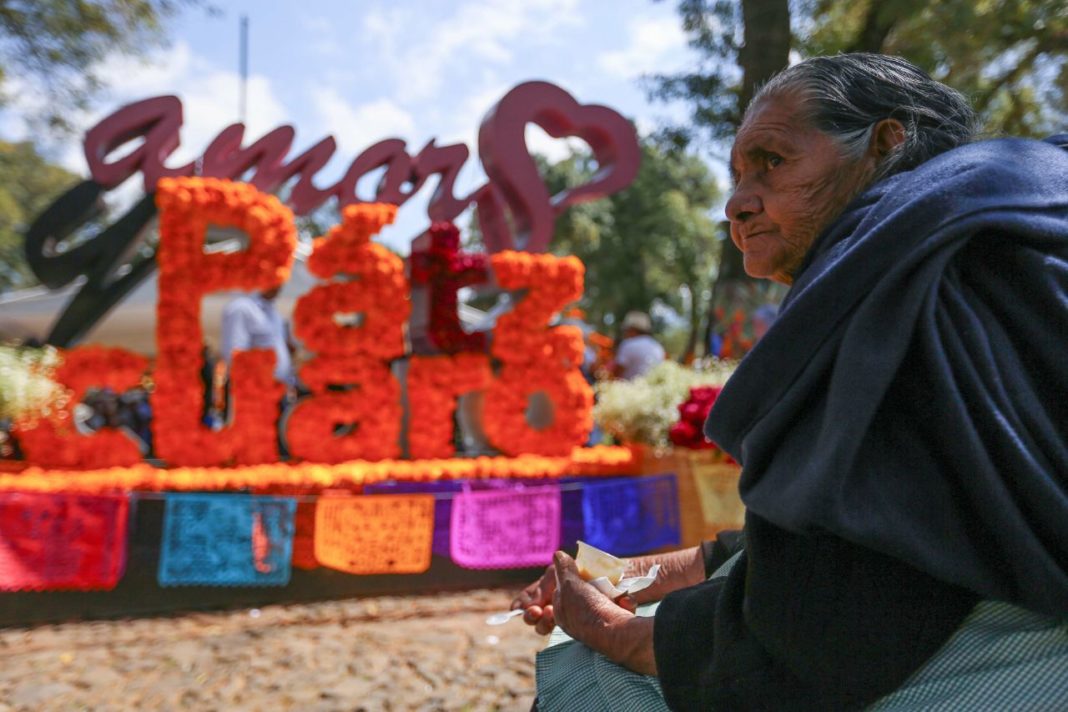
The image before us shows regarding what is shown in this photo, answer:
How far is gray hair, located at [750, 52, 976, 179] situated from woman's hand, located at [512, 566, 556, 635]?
3.40 feet

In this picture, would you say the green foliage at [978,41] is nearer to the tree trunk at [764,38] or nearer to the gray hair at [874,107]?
the tree trunk at [764,38]

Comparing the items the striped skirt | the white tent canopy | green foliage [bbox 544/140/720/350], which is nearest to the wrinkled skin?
the striped skirt

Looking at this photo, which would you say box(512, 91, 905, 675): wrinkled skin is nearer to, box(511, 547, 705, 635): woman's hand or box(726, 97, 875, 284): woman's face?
box(726, 97, 875, 284): woman's face

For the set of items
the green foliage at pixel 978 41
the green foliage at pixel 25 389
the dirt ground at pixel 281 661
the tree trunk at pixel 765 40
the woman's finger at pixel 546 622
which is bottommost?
the dirt ground at pixel 281 661

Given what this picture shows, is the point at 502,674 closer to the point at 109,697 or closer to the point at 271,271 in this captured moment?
the point at 109,697

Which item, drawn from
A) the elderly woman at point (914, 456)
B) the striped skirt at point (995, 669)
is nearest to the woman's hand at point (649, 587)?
the elderly woman at point (914, 456)

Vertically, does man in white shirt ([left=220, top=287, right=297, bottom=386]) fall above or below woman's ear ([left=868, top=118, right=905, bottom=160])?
below

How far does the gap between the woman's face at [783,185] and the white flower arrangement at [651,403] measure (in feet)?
13.7

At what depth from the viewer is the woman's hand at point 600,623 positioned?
4.34 ft

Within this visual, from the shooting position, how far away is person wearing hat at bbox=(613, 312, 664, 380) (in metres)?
8.09

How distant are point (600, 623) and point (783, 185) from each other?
82 cm

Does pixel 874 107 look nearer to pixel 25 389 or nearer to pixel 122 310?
pixel 25 389

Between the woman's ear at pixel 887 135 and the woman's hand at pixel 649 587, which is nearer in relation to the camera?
the woman's ear at pixel 887 135

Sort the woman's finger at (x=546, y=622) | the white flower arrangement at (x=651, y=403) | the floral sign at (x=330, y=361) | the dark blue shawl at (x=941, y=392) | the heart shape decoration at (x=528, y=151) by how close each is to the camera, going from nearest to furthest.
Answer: the dark blue shawl at (x=941, y=392) → the woman's finger at (x=546, y=622) → the floral sign at (x=330, y=361) → the white flower arrangement at (x=651, y=403) → the heart shape decoration at (x=528, y=151)
